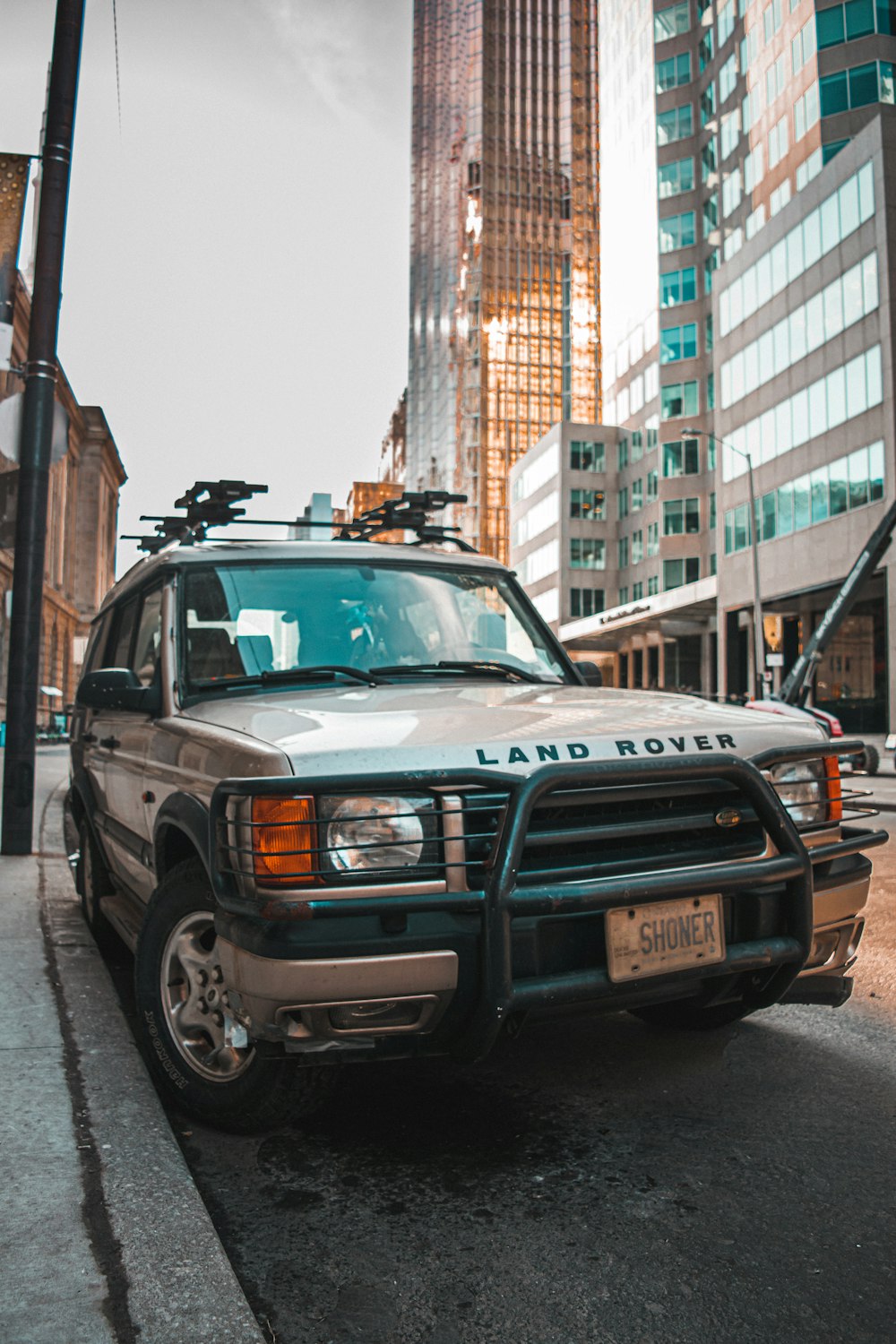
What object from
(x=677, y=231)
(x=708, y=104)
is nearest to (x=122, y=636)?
(x=677, y=231)

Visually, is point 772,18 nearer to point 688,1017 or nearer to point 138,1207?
point 688,1017

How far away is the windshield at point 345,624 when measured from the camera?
4.16m

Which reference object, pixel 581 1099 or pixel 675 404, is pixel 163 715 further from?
pixel 675 404

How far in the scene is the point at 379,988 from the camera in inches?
105

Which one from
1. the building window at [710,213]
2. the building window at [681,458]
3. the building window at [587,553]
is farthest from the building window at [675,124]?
the building window at [587,553]

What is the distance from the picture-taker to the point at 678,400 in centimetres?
5941

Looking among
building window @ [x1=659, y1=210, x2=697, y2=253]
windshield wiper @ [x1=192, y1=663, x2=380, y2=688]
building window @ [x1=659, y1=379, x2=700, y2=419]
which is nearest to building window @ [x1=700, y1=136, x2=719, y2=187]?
building window @ [x1=659, y1=210, x2=697, y2=253]

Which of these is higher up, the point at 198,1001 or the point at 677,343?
the point at 677,343

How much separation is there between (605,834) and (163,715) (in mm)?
1903

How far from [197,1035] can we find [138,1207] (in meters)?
0.77

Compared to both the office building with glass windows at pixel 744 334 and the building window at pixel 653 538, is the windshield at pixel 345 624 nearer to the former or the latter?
the office building with glass windows at pixel 744 334

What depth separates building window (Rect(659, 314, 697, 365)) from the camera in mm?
58594

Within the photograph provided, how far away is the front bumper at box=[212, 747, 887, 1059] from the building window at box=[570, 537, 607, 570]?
67171mm

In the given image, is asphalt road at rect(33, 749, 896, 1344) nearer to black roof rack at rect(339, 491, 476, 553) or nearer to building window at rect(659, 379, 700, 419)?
black roof rack at rect(339, 491, 476, 553)
